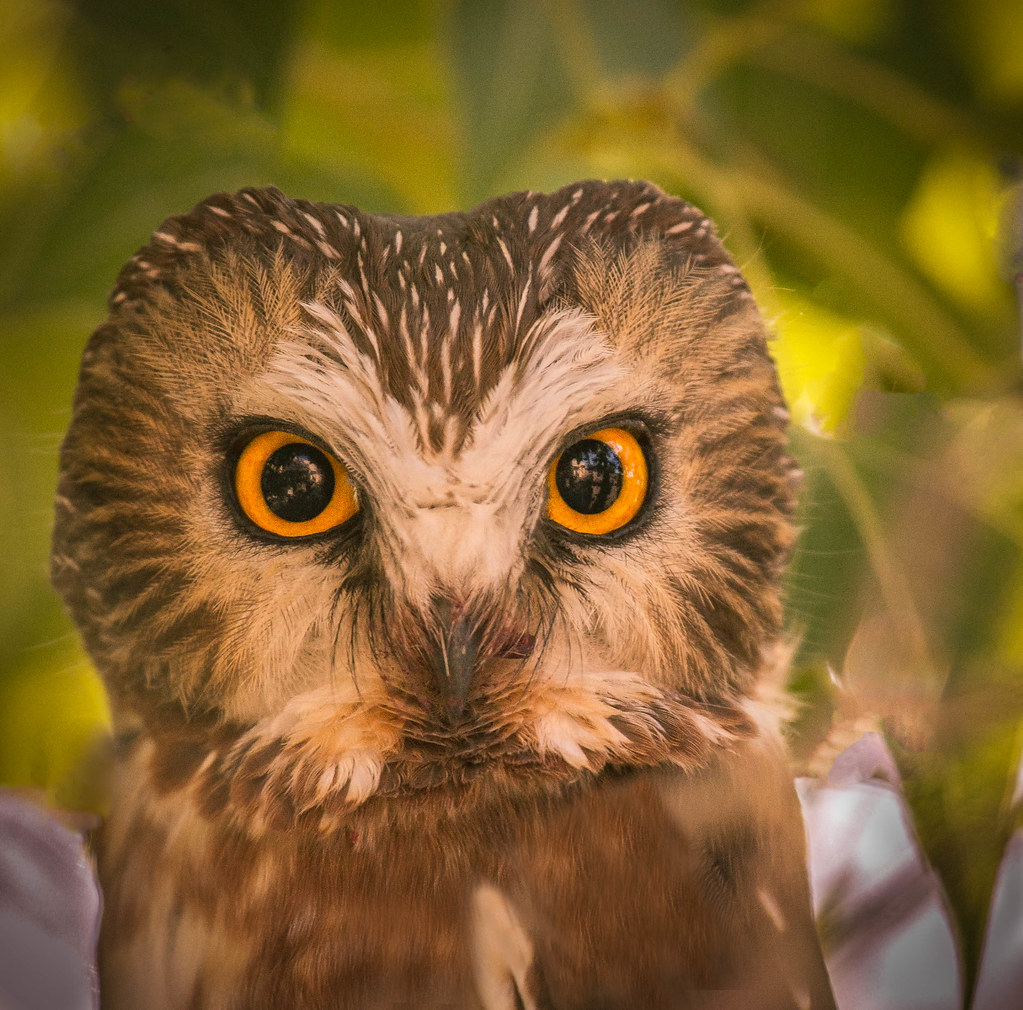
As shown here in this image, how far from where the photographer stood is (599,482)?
528 millimetres

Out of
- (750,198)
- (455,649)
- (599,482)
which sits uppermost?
(750,198)

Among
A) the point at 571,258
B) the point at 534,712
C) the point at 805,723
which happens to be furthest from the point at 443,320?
the point at 805,723

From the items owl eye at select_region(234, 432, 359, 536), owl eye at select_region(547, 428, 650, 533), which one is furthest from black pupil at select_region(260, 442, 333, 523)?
owl eye at select_region(547, 428, 650, 533)

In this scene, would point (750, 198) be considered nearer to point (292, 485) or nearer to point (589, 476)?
point (589, 476)

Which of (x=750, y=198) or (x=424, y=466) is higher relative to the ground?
(x=750, y=198)

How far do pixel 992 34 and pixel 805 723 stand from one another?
1.47ft

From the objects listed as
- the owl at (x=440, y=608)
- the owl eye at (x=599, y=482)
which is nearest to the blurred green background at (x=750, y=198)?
the owl at (x=440, y=608)

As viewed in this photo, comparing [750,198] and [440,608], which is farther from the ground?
[750,198]

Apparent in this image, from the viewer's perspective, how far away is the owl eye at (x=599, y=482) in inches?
20.5

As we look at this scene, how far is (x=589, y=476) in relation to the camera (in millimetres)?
525

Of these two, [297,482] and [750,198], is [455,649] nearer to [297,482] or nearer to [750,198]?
[297,482]

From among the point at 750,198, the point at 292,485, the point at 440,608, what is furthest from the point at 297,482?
the point at 750,198

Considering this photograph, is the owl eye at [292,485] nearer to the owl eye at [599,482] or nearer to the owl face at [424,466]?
the owl face at [424,466]

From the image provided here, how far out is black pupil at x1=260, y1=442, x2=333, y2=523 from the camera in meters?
0.51
